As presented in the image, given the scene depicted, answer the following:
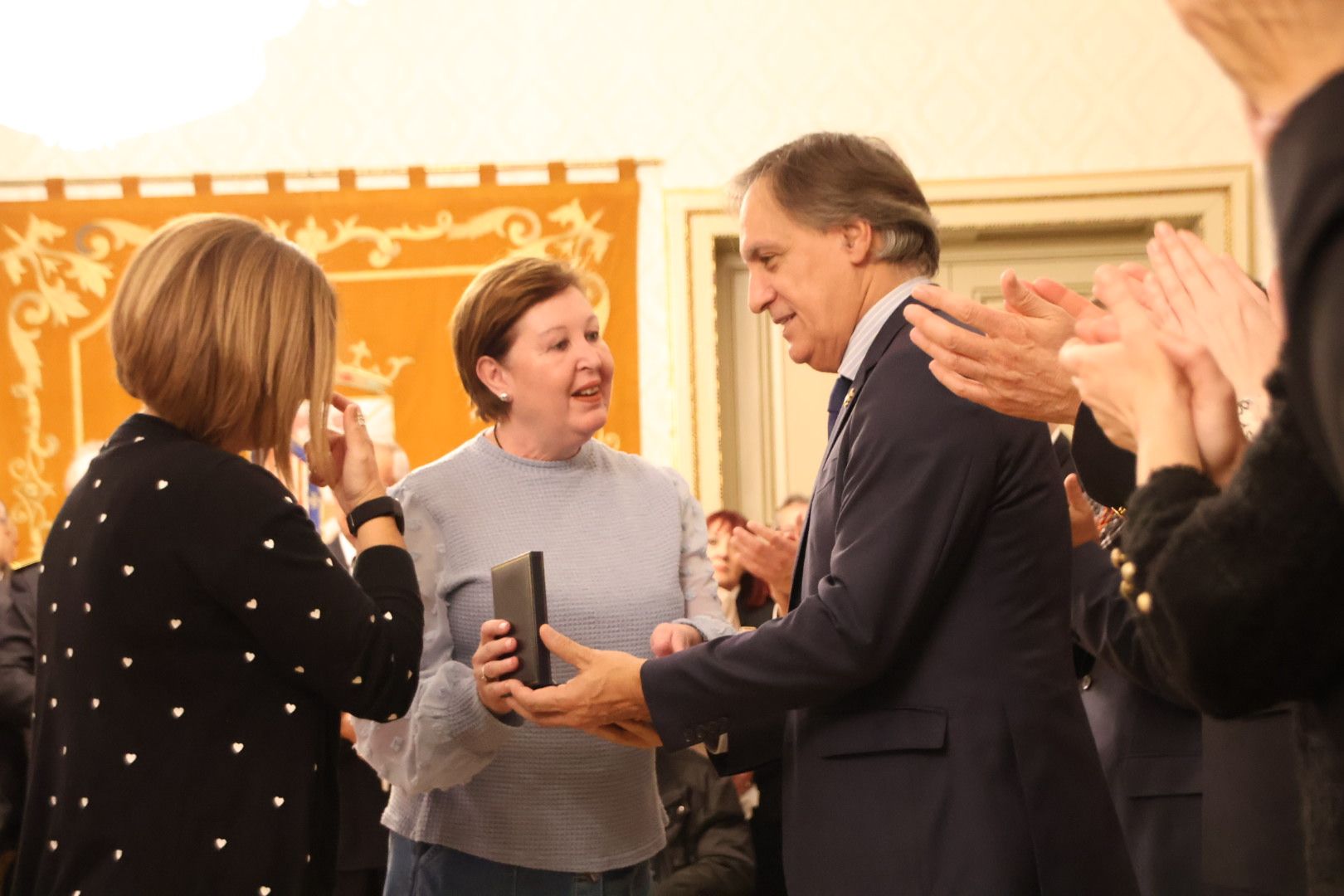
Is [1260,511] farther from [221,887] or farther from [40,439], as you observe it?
[40,439]

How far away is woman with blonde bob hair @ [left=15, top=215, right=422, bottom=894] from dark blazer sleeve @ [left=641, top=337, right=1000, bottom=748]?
47 centimetres

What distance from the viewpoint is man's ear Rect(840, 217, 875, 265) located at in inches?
76.1

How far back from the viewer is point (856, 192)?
6.35ft

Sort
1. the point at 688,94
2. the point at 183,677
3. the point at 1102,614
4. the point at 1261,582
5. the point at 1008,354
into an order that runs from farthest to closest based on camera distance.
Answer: the point at 688,94 → the point at 1102,614 → the point at 183,677 → the point at 1008,354 → the point at 1261,582

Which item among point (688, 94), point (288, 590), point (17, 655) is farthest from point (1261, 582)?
point (688, 94)

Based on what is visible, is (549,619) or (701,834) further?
(701,834)

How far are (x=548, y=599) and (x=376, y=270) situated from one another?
3.18 meters

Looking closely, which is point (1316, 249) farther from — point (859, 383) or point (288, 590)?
point (288, 590)

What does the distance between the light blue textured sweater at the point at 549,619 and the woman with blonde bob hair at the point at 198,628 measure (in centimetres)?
43

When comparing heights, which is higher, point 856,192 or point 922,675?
point 856,192

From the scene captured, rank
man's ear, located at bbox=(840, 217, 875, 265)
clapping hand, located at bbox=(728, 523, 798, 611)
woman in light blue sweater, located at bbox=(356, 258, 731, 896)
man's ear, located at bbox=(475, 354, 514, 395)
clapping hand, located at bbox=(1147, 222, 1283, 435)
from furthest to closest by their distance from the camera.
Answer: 1. man's ear, located at bbox=(475, 354, 514, 395)
2. clapping hand, located at bbox=(728, 523, 798, 611)
3. woman in light blue sweater, located at bbox=(356, 258, 731, 896)
4. man's ear, located at bbox=(840, 217, 875, 265)
5. clapping hand, located at bbox=(1147, 222, 1283, 435)

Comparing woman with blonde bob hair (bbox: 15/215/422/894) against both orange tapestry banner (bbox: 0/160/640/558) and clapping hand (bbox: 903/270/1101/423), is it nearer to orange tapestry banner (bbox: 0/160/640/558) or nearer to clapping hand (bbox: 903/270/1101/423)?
clapping hand (bbox: 903/270/1101/423)

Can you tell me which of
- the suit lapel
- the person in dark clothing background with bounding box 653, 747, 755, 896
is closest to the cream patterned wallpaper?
the person in dark clothing background with bounding box 653, 747, 755, 896

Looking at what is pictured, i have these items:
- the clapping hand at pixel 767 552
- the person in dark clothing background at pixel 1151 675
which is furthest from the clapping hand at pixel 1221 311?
the clapping hand at pixel 767 552
